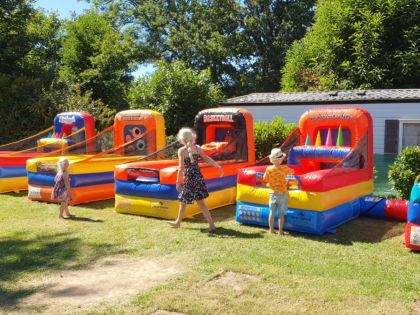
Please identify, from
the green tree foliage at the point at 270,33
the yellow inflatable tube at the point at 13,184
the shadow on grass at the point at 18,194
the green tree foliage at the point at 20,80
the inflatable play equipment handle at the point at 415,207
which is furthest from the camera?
the green tree foliage at the point at 270,33

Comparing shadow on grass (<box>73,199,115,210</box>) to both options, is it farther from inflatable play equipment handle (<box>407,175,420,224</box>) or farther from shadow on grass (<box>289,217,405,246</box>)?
inflatable play equipment handle (<box>407,175,420,224</box>)

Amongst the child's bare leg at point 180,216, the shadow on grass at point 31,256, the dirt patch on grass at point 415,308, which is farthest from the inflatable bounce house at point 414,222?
the shadow on grass at point 31,256

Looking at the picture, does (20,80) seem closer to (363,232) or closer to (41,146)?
(41,146)

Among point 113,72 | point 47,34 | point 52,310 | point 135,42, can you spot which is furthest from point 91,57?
point 52,310

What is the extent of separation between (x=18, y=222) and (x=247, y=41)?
29.3m

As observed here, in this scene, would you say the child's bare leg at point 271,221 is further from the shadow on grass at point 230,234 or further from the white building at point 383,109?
the white building at point 383,109

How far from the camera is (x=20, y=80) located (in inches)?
725

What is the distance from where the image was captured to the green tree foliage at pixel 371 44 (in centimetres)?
2098

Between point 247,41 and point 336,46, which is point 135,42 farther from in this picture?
point 336,46

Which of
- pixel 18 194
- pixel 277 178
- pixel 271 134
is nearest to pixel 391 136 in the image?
pixel 271 134

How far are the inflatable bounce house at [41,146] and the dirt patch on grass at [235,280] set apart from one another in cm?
721

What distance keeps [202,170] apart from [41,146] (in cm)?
587

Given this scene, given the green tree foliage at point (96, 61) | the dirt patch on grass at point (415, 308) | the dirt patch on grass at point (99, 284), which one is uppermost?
the green tree foliage at point (96, 61)

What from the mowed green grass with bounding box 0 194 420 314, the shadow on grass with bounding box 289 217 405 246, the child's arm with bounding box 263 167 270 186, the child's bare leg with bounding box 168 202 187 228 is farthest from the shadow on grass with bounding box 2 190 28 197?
the shadow on grass with bounding box 289 217 405 246
